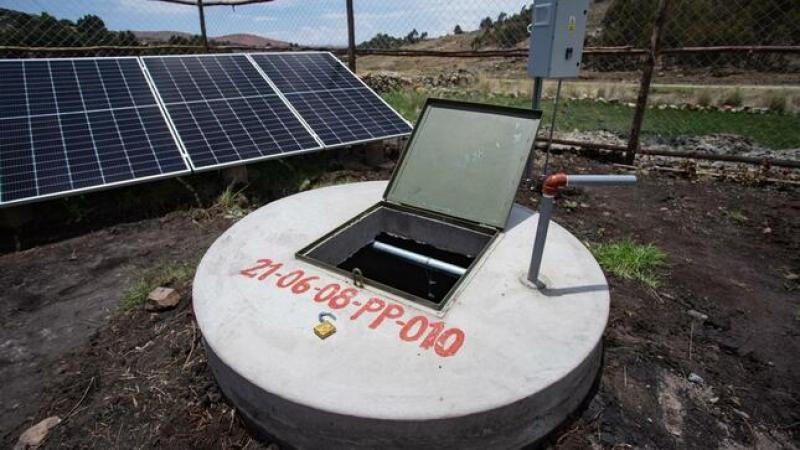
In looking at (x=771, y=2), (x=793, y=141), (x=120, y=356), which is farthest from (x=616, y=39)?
(x=120, y=356)

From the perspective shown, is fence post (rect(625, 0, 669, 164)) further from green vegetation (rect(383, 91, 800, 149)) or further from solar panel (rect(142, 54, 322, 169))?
solar panel (rect(142, 54, 322, 169))

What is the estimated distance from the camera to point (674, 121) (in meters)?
9.34

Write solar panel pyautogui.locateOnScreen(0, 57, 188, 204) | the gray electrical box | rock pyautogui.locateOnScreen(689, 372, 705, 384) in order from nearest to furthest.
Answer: rock pyautogui.locateOnScreen(689, 372, 705, 384) → the gray electrical box → solar panel pyautogui.locateOnScreen(0, 57, 188, 204)

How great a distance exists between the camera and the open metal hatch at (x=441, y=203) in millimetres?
2906

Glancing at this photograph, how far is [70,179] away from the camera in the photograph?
3766mm

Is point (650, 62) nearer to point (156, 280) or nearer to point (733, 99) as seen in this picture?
point (156, 280)

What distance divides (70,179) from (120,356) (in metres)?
2.11

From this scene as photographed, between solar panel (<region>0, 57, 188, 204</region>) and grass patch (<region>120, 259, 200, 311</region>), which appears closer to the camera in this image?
grass patch (<region>120, 259, 200, 311</region>)

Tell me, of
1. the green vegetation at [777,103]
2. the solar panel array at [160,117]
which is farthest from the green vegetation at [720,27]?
the solar panel array at [160,117]

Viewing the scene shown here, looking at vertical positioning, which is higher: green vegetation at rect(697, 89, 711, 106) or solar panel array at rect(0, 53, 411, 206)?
solar panel array at rect(0, 53, 411, 206)

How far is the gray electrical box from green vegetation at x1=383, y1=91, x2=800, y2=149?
4356 mm

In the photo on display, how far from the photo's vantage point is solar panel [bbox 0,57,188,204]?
375 centimetres

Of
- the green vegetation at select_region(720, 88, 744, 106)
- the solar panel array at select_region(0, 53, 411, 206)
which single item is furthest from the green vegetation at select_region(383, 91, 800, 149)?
the solar panel array at select_region(0, 53, 411, 206)

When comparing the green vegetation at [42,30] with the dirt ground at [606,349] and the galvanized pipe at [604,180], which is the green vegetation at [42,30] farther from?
the galvanized pipe at [604,180]
